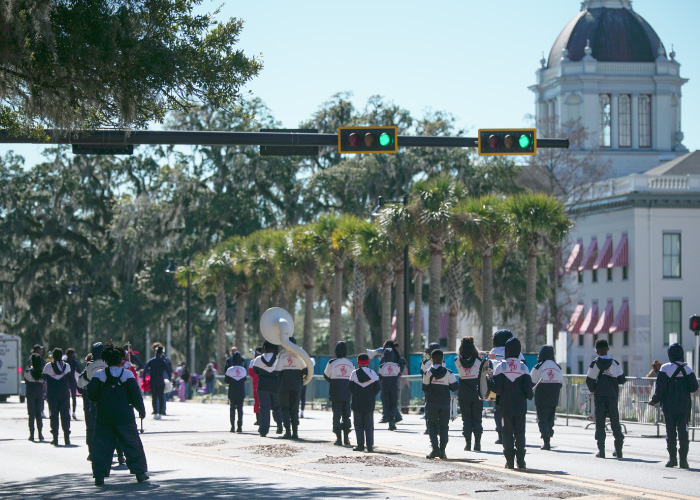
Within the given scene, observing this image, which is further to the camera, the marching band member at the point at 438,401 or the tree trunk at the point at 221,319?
the tree trunk at the point at 221,319

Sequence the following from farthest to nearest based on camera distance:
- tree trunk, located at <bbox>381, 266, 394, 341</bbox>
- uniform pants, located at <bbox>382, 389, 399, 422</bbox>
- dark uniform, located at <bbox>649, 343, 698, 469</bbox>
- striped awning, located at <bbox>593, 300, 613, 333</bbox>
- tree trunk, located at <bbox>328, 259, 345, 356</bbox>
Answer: striped awning, located at <bbox>593, 300, 613, 333</bbox> → tree trunk, located at <bbox>381, 266, 394, 341</bbox> → tree trunk, located at <bbox>328, 259, 345, 356</bbox> → uniform pants, located at <bbox>382, 389, 399, 422</bbox> → dark uniform, located at <bbox>649, 343, 698, 469</bbox>

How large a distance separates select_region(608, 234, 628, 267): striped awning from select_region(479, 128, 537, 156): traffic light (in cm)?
5074

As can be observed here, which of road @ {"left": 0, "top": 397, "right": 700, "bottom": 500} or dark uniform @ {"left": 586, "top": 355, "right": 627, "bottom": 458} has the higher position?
dark uniform @ {"left": 586, "top": 355, "right": 627, "bottom": 458}

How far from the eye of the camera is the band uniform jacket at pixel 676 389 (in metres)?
17.6

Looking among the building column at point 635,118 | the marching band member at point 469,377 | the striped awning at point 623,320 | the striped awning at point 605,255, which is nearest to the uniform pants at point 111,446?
the marching band member at point 469,377

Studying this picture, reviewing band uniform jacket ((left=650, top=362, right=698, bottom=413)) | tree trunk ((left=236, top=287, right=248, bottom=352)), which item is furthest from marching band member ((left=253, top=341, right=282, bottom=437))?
tree trunk ((left=236, top=287, right=248, bottom=352))

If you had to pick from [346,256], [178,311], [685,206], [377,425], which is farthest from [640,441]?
[685,206]

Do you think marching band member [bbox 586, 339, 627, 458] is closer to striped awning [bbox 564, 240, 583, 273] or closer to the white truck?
the white truck

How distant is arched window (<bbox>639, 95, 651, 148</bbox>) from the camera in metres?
96.5

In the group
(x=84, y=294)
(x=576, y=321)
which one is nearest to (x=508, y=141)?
(x=84, y=294)

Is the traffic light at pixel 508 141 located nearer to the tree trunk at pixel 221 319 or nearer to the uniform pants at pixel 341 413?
the uniform pants at pixel 341 413

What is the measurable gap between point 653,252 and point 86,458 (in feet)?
176

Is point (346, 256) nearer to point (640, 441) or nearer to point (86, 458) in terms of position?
point (640, 441)

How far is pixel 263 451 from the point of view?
64.5 ft
